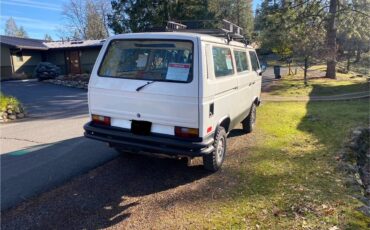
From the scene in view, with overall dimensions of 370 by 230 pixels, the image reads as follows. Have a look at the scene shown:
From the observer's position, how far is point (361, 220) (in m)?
3.98

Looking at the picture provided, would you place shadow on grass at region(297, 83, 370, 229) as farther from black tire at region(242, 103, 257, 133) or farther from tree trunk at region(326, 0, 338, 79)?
tree trunk at region(326, 0, 338, 79)

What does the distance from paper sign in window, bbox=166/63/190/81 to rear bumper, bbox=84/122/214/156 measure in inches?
33.9

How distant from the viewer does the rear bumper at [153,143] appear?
4.32m

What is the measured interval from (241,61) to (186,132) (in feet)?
9.33

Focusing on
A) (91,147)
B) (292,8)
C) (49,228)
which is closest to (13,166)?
(91,147)

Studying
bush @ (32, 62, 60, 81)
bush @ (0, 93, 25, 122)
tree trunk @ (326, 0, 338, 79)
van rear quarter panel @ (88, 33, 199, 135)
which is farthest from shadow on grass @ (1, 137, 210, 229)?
bush @ (32, 62, 60, 81)

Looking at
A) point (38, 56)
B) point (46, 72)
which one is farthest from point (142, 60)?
point (38, 56)

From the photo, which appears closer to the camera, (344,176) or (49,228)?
(49,228)

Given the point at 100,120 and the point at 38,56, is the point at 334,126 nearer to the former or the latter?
the point at 100,120

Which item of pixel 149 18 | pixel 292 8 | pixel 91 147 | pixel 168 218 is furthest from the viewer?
pixel 292 8

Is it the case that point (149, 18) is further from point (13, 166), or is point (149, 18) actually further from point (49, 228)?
point (49, 228)

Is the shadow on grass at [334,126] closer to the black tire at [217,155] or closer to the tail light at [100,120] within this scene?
the black tire at [217,155]

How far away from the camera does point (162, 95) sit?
4391 millimetres

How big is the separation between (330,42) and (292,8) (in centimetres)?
356
